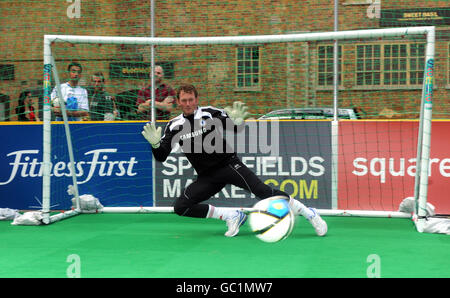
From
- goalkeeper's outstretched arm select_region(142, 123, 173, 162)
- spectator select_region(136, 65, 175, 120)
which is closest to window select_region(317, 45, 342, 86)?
spectator select_region(136, 65, 175, 120)

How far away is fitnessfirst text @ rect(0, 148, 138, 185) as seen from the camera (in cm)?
1016

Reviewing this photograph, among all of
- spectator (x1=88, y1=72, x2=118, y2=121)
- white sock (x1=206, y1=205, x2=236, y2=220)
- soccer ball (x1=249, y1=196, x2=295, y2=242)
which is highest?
spectator (x1=88, y1=72, x2=118, y2=121)

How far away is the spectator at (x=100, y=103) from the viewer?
10516 millimetres

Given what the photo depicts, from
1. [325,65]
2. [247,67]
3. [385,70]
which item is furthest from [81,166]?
[385,70]

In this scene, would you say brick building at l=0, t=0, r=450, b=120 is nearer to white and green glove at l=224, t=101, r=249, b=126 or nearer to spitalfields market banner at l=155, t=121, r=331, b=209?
spitalfields market banner at l=155, t=121, r=331, b=209

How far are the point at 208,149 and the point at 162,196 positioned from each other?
2.90 meters

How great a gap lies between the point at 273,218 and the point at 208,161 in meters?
1.77

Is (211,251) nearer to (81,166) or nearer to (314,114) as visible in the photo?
(81,166)

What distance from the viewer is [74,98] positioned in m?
10.4

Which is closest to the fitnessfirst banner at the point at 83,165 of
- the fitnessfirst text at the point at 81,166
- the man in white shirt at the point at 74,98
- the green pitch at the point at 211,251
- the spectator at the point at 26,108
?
the fitnessfirst text at the point at 81,166

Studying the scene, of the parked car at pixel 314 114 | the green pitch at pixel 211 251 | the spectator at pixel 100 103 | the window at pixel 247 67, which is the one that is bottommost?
the green pitch at pixel 211 251

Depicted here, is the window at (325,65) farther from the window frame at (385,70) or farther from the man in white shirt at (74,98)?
the man in white shirt at (74,98)

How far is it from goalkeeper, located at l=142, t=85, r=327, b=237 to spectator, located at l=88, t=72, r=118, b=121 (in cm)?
323

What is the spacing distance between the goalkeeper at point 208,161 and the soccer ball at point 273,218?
1.18 m
